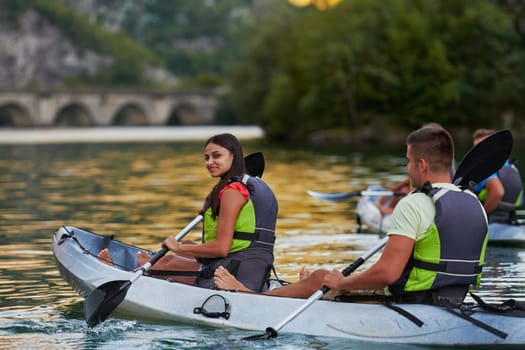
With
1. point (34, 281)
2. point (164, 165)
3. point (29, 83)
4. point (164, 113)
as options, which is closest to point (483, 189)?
point (34, 281)

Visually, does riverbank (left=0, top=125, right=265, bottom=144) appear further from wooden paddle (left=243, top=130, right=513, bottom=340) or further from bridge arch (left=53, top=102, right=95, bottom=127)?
wooden paddle (left=243, top=130, right=513, bottom=340)

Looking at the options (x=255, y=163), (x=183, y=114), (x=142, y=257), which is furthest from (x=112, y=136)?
(x=255, y=163)

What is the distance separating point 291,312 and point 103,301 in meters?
1.53

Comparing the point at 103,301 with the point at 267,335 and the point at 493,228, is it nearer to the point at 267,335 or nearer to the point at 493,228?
the point at 267,335

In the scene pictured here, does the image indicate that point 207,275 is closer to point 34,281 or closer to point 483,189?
point 34,281

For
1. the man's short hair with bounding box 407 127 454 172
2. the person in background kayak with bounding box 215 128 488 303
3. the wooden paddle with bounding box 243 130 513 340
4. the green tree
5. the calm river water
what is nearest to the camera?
the man's short hair with bounding box 407 127 454 172

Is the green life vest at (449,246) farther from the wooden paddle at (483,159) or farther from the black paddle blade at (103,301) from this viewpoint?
the black paddle blade at (103,301)

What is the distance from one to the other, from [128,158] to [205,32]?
362 feet

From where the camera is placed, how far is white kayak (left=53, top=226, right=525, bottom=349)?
320 inches

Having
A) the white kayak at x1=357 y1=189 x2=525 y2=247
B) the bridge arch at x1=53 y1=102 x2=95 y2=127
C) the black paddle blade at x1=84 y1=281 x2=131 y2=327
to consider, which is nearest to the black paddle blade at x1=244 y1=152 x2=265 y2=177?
the black paddle blade at x1=84 y1=281 x2=131 y2=327

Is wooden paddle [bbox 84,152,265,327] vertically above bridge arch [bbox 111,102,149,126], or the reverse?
bridge arch [bbox 111,102,149,126]

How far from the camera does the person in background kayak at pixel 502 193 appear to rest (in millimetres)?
13875

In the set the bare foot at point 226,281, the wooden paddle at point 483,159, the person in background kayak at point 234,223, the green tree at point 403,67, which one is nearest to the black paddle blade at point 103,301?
A: the person in background kayak at point 234,223

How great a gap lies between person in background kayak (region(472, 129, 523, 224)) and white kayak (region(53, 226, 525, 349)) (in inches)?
198
